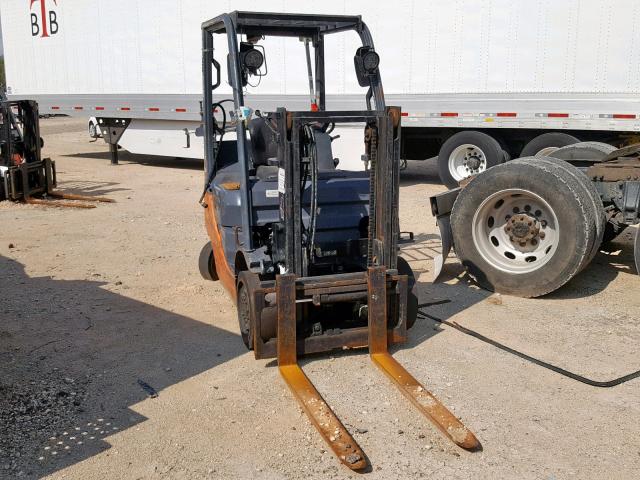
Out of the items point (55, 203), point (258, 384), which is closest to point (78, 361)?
point (258, 384)

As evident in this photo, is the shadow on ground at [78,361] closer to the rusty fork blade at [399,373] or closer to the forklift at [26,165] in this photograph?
the rusty fork blade at [399,373]

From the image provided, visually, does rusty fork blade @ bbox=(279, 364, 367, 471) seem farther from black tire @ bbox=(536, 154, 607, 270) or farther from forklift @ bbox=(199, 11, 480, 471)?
black tire @ bbox=(536, 154, 607, 270)

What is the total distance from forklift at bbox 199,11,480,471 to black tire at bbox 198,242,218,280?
1.12m

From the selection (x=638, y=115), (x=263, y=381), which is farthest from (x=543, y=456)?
(x=638, y=115)

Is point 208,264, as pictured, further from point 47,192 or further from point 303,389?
point 47,192

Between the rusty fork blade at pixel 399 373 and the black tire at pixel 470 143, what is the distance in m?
7.79

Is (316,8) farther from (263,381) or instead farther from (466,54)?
(263,381)

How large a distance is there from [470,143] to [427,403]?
9132mm

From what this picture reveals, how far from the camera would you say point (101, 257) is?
8.16 metres

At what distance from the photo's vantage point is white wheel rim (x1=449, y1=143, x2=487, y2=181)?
42.0 ft

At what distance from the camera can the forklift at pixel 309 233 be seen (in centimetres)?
480

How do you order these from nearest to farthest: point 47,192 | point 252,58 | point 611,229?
point 252,58
point 611,229
point 47,192

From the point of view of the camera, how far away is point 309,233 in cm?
509

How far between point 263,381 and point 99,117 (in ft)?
47.5
